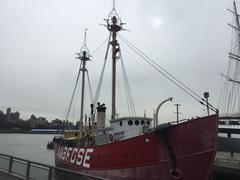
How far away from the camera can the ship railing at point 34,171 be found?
11.5 metres

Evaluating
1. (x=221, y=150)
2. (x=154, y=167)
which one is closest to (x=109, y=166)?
(x=154, y=167)

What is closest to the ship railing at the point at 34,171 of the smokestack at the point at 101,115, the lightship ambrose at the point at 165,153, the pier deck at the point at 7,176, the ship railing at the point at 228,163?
the pier deck at the point at 7,176

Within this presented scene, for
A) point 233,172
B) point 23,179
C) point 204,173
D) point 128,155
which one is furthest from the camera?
point 233,172

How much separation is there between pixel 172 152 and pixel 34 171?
791cm

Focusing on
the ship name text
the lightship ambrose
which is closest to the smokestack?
the ship name text

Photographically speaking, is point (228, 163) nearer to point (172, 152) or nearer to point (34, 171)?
point (172, 152)

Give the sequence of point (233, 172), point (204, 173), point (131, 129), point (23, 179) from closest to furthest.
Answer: point (23, 179), point (204, 173), point (131, 129), point (233, 172)

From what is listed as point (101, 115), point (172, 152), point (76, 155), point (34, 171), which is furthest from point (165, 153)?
point (101, 115)

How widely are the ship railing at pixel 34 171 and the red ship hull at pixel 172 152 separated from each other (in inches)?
260

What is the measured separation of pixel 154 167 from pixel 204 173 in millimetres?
2699

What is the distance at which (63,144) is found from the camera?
108 ft

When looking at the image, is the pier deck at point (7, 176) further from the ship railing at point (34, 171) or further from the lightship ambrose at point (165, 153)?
the lightship ambrose at point (165, 153)

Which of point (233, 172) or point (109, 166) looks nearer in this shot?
point (109, 166)

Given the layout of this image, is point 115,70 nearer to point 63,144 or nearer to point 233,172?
point 63,144
